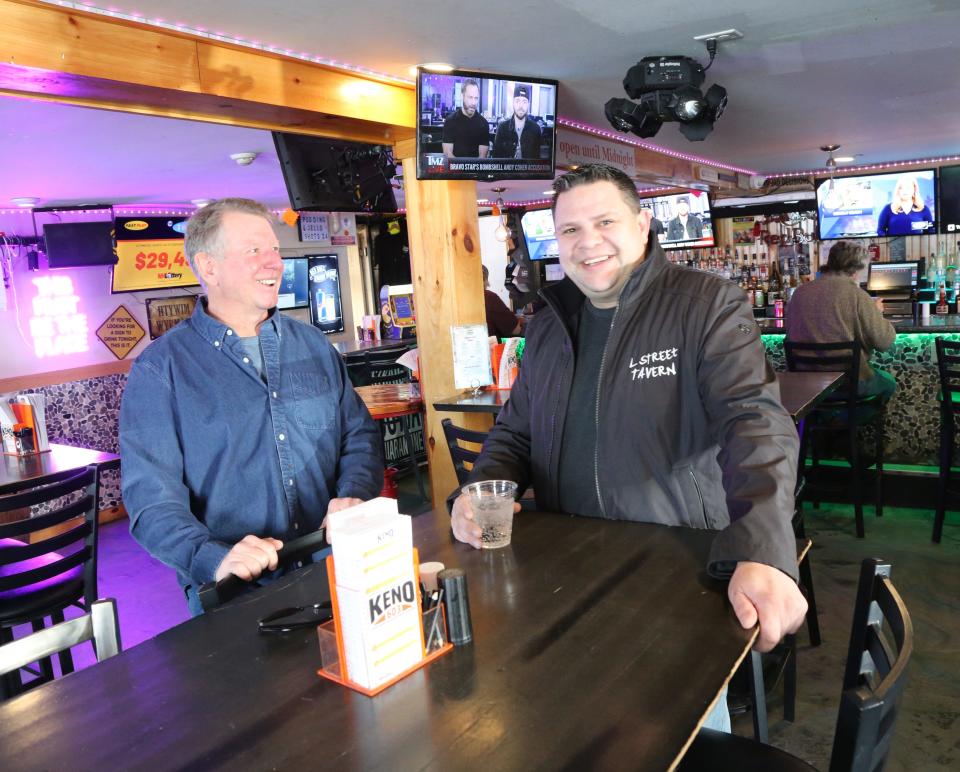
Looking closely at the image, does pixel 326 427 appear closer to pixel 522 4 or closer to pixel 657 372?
pixel 657 372

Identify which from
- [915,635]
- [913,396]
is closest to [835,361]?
[913,396]

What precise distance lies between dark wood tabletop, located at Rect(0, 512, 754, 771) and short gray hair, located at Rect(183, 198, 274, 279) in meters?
1.03

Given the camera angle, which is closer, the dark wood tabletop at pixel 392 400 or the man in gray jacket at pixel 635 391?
the man in gray jacket at pixel 635 391

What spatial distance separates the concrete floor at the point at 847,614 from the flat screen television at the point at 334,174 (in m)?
2.23

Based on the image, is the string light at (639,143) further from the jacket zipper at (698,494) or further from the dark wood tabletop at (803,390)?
the jacket zipper at (698,494)

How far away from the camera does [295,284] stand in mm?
10359

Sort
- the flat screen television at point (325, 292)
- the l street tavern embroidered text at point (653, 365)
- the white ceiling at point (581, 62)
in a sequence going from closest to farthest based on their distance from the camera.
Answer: the l street tavern embroidered text at point (653, 365) < the white ceiling at point (581, 62) < the flat screen television at point (325, 292)

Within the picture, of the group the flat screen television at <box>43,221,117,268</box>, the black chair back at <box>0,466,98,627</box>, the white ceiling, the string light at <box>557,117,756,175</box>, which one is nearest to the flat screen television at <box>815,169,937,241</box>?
the string light at <box>557,117,756,175</box>

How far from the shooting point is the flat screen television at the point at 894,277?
8.34 meters

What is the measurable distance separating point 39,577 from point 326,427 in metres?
1.50

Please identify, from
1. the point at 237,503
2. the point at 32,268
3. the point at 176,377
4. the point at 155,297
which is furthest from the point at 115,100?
the point at 155,297

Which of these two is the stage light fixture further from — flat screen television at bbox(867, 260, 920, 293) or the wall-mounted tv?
the wall-mounted tv

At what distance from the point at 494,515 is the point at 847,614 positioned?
2698mm

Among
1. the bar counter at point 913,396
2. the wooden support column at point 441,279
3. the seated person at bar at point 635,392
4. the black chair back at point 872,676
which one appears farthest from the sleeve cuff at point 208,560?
the bar counter at point 913,396
